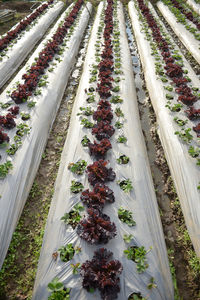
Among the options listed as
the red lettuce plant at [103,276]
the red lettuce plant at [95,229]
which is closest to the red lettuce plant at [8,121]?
the red lettuce plant at [95,229]

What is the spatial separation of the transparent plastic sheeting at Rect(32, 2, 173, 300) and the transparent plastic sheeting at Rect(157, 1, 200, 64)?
933 cm

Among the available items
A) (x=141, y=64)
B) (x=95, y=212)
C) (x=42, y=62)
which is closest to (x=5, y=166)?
(x=95, y=212)

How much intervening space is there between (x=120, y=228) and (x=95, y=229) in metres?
0.76

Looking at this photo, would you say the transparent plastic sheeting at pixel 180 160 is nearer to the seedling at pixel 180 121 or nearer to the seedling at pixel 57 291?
the seedling at pixel 180 121

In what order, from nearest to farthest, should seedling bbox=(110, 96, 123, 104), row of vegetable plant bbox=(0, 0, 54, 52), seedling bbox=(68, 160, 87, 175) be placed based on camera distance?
seedling bbox=(68, 160, 87, 175)
seedling bbox=(110, 96, 123, 104)
row of vegetable plant bbox=(0, 0, 54, 52)

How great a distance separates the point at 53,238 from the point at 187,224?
12.5 feet

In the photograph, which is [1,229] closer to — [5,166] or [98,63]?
[5,166]

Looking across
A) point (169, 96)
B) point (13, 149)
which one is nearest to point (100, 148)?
point (13, 149)

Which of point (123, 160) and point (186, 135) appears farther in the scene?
point (186, 135)

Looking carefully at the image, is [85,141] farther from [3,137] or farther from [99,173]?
[3,137]

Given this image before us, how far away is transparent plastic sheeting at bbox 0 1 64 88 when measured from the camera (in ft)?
43.0

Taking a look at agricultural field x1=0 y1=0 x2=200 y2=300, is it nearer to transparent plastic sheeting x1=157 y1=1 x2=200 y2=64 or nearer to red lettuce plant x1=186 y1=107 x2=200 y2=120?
red lettuce plant x1=186 y1=107 x2=200 y2=120

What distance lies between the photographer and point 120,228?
17.6 feet

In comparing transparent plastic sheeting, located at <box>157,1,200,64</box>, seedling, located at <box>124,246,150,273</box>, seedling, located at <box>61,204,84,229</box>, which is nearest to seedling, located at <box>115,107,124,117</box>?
seedling, located at <box>61,204,84,229</box>
